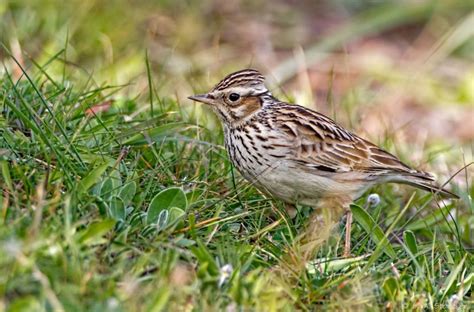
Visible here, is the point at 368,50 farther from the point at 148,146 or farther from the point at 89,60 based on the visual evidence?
the point at 148,146

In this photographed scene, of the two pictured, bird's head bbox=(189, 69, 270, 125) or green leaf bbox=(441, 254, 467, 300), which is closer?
green leaf bbox=(441, 254, 467, 300)

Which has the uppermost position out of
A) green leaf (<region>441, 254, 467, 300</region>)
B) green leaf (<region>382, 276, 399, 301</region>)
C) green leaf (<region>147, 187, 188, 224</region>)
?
green leaf (<region>147, 187, 188, 224</region>)

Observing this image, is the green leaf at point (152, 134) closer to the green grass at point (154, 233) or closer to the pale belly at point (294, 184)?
the green grass at point (154, 233)

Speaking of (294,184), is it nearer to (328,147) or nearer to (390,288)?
(328,147)

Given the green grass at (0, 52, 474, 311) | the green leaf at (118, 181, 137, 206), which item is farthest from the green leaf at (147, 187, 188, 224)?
the green leaf at (118, 181, 137, 206)

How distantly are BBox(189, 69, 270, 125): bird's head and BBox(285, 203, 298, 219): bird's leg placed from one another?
65cm

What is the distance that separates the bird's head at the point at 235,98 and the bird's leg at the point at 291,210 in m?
0.65

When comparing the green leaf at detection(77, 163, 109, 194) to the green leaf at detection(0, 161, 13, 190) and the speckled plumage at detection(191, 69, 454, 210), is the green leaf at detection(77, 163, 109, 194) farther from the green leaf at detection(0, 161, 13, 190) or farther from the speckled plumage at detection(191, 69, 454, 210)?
the speckled plumage at detection(191, 69, 454, 210)

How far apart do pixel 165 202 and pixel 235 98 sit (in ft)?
4.22

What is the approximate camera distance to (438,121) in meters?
11.6

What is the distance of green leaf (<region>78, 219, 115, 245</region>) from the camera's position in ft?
15.7

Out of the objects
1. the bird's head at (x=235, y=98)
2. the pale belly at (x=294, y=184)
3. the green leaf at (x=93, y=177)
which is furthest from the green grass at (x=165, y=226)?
the bird's head at (x=235, y=98)

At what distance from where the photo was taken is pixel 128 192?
5.50 m

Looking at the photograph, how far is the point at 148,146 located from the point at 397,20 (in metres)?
7.26
